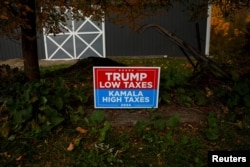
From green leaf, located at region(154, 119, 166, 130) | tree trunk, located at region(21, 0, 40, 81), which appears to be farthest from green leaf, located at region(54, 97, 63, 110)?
tree trunk, located at region(21, 0, 40, 81)

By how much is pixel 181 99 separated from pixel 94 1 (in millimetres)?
1855

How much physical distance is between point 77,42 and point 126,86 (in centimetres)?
1097

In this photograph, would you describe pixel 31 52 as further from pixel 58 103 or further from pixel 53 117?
pixel 53 117

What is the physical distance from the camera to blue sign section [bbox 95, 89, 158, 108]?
367 centimetres

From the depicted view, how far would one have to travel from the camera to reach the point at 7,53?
14.4m

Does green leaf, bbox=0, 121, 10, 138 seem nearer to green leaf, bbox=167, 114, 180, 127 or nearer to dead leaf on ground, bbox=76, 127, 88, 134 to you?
dead leaf on ground, bbox=76, 127, 88, 134

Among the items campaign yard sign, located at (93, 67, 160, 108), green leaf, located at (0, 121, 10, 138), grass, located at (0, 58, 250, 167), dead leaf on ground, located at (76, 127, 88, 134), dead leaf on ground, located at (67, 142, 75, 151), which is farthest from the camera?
campaign yard sign, located at (93, 67, 160, 108)

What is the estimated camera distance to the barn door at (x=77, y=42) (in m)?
14.1

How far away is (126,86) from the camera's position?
3641mm

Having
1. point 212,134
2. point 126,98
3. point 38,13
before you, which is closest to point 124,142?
point 126,98

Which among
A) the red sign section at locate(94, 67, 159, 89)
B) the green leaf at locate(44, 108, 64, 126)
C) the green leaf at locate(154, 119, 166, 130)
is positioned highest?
the red sign section at locate(94, 67, 159, 89)

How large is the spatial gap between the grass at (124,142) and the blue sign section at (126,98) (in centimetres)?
14

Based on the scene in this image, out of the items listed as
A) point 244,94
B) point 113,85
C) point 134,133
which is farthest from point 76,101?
point 244,94

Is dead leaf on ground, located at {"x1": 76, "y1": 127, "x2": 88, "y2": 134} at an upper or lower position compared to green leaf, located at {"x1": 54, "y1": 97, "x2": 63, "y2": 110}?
lower
